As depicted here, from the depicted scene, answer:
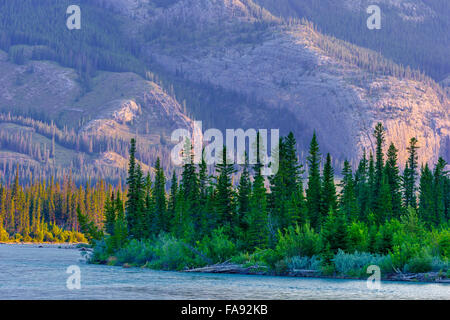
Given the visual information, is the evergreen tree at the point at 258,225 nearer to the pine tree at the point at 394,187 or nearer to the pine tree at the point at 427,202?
the pine tree at the point at 394,187

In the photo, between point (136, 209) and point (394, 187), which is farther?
point (394, 187)

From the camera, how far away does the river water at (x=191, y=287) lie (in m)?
64.4

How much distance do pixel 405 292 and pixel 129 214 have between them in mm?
65708

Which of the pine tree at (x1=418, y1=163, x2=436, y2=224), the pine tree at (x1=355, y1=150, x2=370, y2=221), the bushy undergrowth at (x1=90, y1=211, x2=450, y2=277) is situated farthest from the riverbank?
the pine tree at (x1=418, y1=163, x2=436, y2=224)

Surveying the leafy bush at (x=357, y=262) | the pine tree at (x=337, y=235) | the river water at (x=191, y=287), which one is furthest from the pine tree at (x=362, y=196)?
the river water at (x=191, y=287)

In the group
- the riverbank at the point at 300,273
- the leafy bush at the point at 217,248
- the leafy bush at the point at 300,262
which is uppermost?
the leafy bush at the point at 217,248

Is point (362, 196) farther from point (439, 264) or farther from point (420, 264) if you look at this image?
point (420, 264)

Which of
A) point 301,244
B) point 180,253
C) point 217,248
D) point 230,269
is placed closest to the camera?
point 301,244

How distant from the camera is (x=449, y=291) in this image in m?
67.4

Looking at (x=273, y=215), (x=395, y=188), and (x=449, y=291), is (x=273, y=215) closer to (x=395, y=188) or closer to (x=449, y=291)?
(x=395, y=188)

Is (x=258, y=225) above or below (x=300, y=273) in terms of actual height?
above

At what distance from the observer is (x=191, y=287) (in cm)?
7206

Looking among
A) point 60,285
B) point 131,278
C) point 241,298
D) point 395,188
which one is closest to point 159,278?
point 131,278

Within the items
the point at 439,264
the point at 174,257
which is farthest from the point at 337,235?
the point at 174,257
